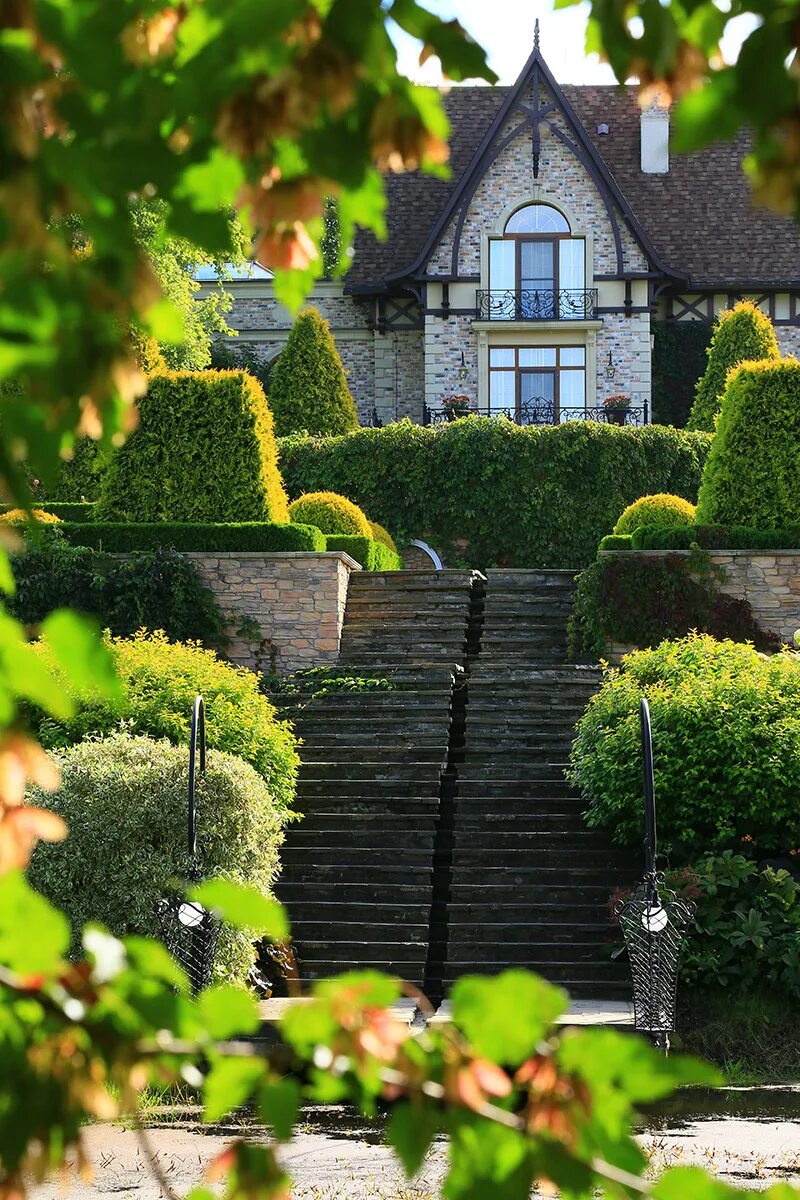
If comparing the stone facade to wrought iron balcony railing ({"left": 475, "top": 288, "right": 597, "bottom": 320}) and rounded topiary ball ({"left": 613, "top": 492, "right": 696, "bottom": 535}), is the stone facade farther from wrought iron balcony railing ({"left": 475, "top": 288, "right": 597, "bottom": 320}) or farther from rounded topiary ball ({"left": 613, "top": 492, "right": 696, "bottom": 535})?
wrought iron balcony railing ({"left": 475, "top": 288, "right": 597, "bottom": 320})

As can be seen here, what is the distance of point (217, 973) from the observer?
9859mm

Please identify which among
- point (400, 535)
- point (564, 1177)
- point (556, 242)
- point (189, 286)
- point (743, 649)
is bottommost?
point (564, 1177)

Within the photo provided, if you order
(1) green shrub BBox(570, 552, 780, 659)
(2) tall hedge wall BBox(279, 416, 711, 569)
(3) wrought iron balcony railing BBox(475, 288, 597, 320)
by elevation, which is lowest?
(1) green shrub BBox(570, 552, 780, 659)

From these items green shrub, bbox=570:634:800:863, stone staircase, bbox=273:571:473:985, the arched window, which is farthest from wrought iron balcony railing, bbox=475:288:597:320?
green shrub, bbox=570:634:800:863

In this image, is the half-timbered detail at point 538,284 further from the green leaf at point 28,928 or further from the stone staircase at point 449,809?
the green leaf at point 28,928

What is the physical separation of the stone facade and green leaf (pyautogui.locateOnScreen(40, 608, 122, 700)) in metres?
15.0

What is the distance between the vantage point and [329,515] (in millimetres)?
19422

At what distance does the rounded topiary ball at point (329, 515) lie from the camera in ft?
63.6

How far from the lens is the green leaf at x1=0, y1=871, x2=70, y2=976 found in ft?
4.81

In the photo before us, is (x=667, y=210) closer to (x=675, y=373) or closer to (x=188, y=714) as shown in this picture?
(x=675, y=373)

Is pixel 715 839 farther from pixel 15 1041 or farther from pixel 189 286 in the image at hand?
pixel 189 286

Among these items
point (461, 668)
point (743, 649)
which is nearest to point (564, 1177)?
point (743, 649)

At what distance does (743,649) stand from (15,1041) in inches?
467

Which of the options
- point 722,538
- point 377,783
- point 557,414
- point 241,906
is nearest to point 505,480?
point 557,414
